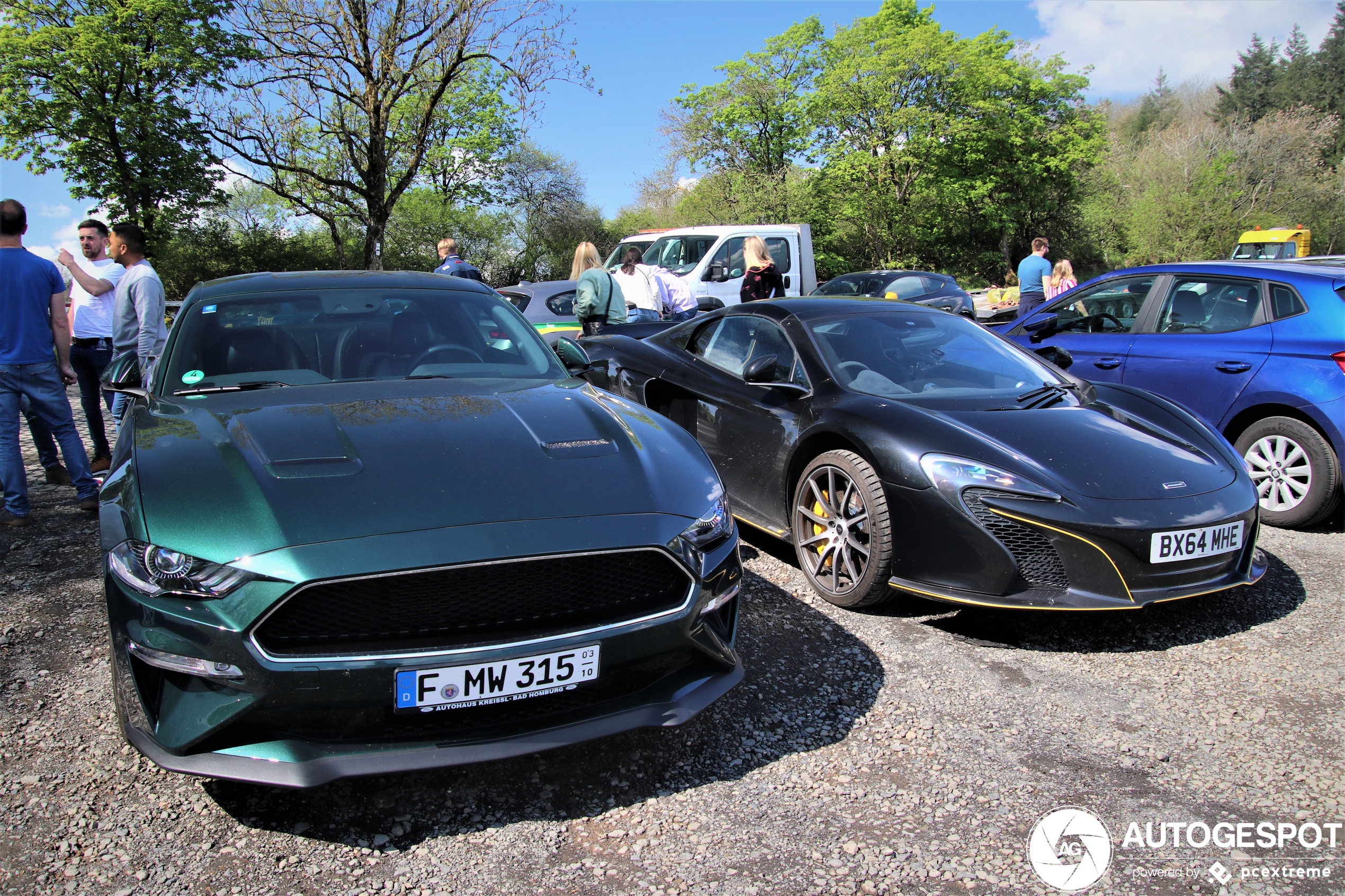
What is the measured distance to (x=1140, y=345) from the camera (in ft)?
19.8

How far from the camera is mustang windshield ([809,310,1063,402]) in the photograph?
13.9ft

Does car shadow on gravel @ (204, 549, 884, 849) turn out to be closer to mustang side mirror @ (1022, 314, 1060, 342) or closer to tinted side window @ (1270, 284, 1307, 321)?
mustang side mirror @ (1022, 314, 1060, 342)

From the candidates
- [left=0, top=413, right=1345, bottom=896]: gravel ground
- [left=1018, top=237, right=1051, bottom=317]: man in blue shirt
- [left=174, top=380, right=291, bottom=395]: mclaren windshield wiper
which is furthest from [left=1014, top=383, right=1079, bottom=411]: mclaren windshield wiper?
[left=1018, top=237, right=1051, bottom=317]: man in blue shirt

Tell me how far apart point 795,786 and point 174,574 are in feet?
5.81

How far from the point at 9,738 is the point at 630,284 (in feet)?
23.8

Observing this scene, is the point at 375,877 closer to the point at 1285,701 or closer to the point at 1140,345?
the point at 1285,701

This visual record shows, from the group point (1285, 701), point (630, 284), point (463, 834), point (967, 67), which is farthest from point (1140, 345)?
point (967, 67)

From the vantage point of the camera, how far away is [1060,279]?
11.8 meters

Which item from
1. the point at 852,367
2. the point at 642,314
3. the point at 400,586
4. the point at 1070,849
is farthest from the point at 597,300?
the point at 1070,849

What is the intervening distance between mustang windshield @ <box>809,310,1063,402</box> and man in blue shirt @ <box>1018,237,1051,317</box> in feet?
24.8

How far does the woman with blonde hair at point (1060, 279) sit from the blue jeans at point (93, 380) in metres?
10.6

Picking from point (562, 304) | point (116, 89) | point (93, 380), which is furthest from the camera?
point (116, 89)

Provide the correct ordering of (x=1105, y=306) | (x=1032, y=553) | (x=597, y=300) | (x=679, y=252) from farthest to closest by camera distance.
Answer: (x=679, y=252) → (x=597, y=300) → (x=1105, y=306) → (x=1032, y=553)

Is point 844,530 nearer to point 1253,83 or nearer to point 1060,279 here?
point 1060,279
